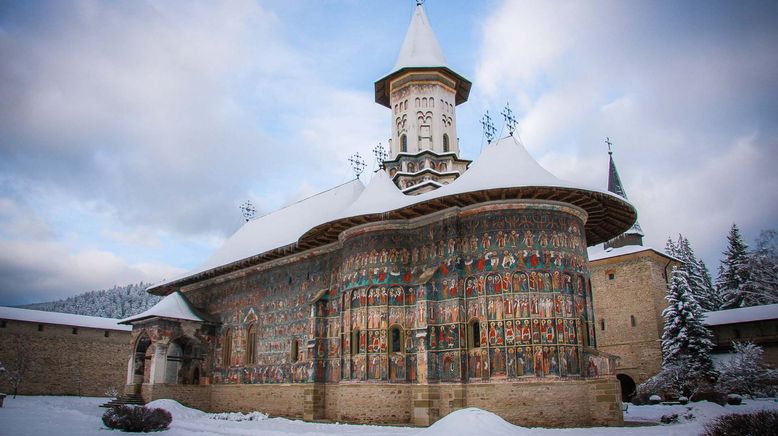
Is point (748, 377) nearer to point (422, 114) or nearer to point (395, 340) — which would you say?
point (395, 340)

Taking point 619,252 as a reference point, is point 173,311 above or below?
below

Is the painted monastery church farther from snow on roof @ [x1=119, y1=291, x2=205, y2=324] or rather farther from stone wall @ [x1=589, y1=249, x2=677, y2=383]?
stone wall @ [x1=589, y1=249, x2=677, y2=383]

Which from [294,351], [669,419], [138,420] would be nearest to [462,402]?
[669,419]

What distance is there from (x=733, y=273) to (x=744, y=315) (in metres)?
10.4

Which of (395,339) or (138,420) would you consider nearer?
(138,420)

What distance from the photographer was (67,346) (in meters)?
34.0

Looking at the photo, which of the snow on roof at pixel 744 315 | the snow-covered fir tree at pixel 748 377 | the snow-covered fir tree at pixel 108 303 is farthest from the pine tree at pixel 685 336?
the snow-covered fir tree at pixel 108 303

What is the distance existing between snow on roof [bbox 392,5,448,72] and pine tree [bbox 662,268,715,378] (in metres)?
14.7

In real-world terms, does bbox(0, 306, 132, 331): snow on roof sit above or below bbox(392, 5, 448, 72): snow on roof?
below

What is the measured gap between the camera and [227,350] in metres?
25.7

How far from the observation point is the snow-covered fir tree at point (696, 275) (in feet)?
122

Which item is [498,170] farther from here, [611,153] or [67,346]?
[67,346]

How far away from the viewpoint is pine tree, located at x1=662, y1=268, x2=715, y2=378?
25.4m

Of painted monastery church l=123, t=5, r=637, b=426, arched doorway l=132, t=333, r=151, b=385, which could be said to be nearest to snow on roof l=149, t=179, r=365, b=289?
painted monastery church l=123, t=5, r=637, b=426
